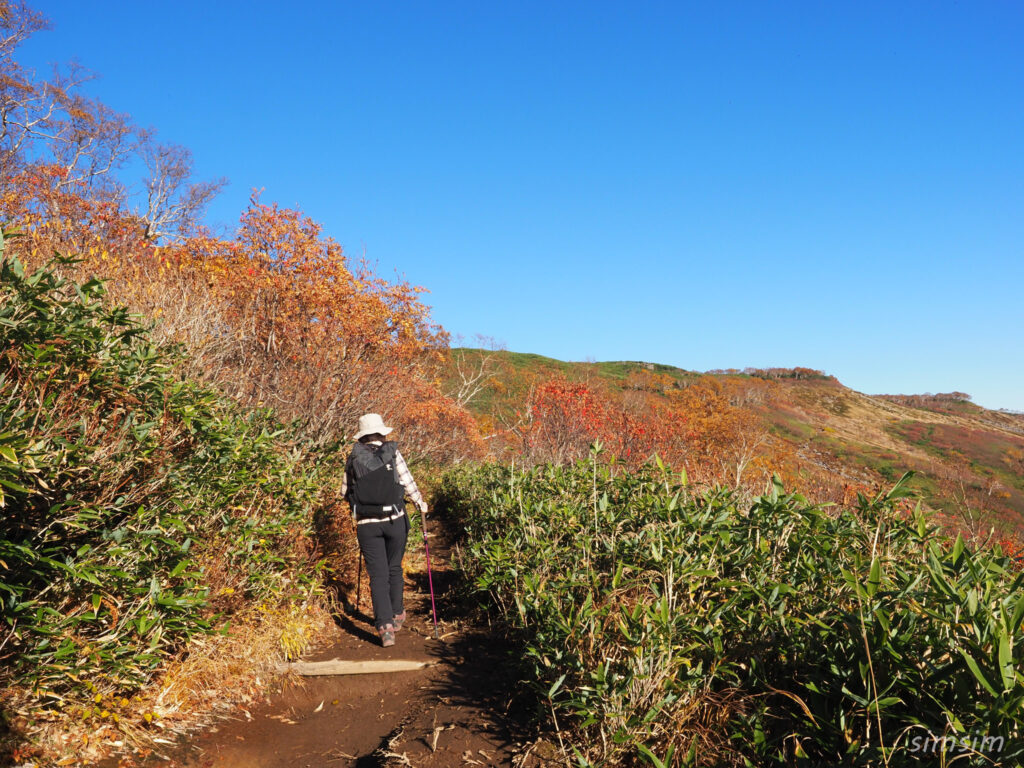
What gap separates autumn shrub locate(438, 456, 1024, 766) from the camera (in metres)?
2.30

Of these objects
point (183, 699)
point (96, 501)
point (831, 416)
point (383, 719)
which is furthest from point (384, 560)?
point (831, 416)

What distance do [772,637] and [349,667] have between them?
3367 mm

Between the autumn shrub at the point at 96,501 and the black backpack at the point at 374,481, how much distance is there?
109cm

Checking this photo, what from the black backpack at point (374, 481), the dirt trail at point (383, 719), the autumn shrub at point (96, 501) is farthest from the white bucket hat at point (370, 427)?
the dirt trail at point (383, 719)

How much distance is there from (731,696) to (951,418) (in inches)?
3090

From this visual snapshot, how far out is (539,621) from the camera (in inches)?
165

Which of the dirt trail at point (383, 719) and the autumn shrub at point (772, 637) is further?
the dirt trail at point (383, 719)

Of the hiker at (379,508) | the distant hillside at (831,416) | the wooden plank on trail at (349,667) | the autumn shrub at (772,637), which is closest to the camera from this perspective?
the autumn shrub at (772,637)

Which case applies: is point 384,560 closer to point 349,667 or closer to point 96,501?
point 349,667

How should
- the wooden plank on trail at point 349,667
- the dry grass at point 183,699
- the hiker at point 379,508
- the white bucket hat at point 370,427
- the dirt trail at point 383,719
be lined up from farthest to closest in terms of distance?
the white bucket hat at point 370,427 < the hiker at point 379,508 < the wooden plank on trail at point 349,667 < the dirt trail at point 383,719 < the dry grass at point 183,699

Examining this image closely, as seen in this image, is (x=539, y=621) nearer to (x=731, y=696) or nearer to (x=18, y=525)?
(x=731, y=696)

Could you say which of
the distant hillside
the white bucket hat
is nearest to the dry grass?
the white bucket hat

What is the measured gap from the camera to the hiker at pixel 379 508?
17.9ft

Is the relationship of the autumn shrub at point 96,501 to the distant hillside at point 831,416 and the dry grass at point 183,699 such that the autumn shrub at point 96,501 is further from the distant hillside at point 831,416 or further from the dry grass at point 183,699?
the distant hillside at point 831,416
